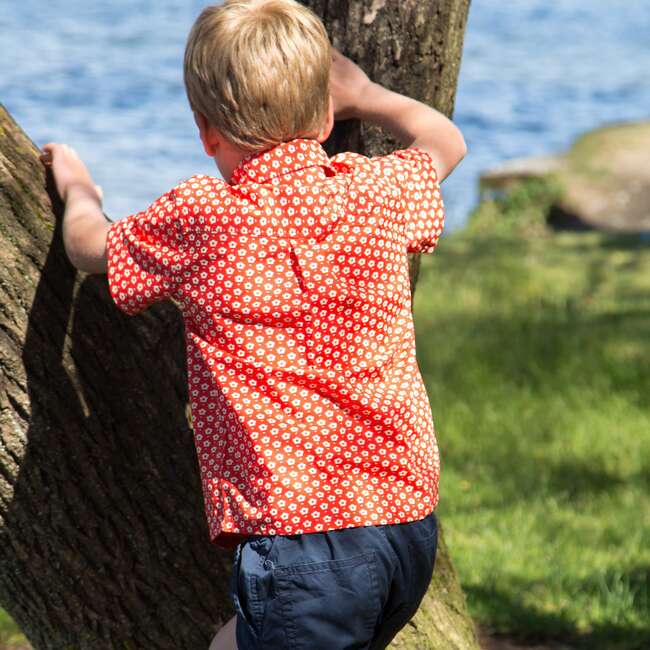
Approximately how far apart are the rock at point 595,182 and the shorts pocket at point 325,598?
12.2 metres

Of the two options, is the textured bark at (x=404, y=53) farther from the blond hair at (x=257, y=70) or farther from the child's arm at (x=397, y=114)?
the blond hair at (x=257, y=70)

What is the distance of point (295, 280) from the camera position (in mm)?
2037

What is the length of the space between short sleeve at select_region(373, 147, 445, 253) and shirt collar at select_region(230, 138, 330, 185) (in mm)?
154

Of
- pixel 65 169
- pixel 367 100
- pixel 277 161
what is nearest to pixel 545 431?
pixel 367 100

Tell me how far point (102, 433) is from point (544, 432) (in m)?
3.99

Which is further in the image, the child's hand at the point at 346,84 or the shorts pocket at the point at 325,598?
the child's hand at the point at 346,84

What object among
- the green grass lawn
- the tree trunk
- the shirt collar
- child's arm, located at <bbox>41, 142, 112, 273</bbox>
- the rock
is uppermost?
the shirt collar

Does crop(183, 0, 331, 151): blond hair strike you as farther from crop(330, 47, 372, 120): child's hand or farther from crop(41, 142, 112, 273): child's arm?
crop(330, 47, 372, 120): child's hand

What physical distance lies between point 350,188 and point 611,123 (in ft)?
56.0

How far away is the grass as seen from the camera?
396cm

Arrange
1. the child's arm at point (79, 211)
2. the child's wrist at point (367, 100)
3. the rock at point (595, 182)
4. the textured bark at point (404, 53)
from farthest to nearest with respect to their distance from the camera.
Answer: the rock at point (595, 182) → the textured bark at point (404, 53) → the child's wrist at point (367, 100) → the child's arm at point (79, 211)

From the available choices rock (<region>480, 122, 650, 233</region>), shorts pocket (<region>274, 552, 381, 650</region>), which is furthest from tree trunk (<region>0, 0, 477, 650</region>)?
rock (<region>480, 122, 650, 233</region>)

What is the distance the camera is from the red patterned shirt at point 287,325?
2.03m

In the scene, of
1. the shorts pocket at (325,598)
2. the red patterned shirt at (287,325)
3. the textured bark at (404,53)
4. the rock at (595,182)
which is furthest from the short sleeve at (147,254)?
the rock at (595,182)
